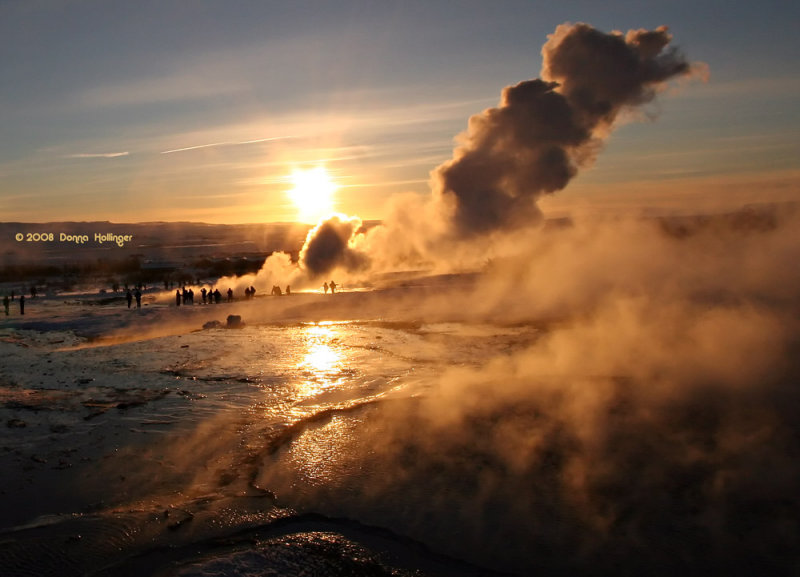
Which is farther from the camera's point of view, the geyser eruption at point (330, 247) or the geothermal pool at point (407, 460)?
the geyser eruption at point (330, 247)

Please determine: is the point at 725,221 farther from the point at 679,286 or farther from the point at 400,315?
the point at 400,315

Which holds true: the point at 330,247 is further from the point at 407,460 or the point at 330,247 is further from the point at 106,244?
the point at 106,244

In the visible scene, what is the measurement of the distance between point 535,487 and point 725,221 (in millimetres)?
55958

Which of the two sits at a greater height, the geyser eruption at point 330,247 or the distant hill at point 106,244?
the distant hill at point 106,244

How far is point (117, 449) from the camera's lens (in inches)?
336

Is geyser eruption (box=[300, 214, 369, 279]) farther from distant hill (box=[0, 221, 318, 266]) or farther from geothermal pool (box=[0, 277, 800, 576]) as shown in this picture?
distant hill (box=[0, 221, 318, 266])

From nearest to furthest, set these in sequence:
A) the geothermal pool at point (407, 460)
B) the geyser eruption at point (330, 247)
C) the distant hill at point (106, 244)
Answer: the geothermal pool at point (407, 460)
the geyser eruption at point (330, 247)
the distant hill at point (106, 244)

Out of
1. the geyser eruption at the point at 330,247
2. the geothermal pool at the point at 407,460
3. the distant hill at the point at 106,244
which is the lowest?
the geothermal pool at the point at 407,460

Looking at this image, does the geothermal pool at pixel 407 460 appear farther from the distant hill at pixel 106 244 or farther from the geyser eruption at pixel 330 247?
the distant hill at pixel 106 244

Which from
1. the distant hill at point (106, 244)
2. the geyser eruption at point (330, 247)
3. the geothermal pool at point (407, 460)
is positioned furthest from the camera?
the distant hill at point (106, 244)

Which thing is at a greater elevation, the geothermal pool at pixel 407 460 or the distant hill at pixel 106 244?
the distant hill at pixel 106 244

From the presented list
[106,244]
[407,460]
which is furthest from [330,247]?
[106,244]

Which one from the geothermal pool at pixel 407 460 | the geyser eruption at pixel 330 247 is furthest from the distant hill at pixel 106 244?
the geothermal pool at pixel 407 460

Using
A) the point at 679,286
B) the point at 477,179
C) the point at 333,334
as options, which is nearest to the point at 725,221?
the point at 679,286
